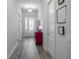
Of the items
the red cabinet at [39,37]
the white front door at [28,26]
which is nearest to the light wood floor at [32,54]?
the red cabinet at [39,37]

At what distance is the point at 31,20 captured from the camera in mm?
11422

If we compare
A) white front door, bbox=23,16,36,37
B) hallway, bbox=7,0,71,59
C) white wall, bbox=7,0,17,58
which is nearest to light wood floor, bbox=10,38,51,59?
hallway, bbox=7,0,71,59

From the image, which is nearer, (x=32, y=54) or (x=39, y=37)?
(x=32, y=54)

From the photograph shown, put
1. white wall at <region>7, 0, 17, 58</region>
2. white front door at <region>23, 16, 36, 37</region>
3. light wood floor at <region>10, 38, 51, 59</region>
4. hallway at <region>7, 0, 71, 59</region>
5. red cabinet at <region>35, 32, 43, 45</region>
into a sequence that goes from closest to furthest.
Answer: hallway at <region>7, 0, 71, 59</region>
white wall at <region>7, 0, 17, 58</region>
light wood floor at <region>10, 38, 51, 59</region>
red cabinet at <region>35, 32, 43, 45</region>
white front door at <region>23, 16, 36, 37</region>

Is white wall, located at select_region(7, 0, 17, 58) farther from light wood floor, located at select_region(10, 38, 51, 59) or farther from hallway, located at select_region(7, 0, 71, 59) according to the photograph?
light wood floor, located at select_region(10, 38, 51, 59)

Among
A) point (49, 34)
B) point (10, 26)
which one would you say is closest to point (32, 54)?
point (49, 34)

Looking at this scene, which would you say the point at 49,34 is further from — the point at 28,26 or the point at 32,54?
the point at 28,26
